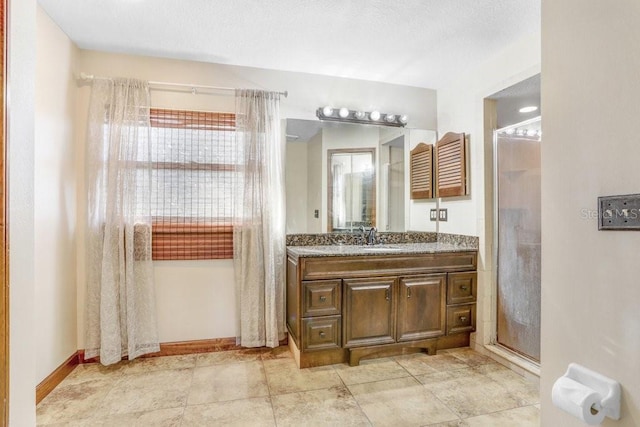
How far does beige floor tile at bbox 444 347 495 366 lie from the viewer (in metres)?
2.47

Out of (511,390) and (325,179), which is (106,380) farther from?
(511,390)

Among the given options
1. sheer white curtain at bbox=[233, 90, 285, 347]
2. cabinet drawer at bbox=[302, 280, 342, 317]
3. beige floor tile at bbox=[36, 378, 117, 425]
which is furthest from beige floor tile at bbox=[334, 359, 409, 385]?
beige floor tile at bbox=[36, 378, 117, 425]

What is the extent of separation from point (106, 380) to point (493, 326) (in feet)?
10.2

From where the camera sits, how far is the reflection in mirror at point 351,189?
297 cm

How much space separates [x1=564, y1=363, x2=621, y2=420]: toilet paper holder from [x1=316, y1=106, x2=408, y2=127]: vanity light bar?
2.56 metres

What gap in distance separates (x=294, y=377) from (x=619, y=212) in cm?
212

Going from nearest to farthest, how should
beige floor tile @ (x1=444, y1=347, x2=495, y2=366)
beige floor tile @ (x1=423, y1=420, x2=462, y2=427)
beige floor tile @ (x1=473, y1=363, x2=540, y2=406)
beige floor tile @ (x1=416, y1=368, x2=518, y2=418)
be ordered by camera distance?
beige floor tile @ (x1=423, y1=420, x2=462, y2=427) → beige floor tile @ (x1=416, y1=368, x2=518, y2=418) → beige floor tile @ (x1=473, y1=363, x2=540, y2=406) → beige floor tile @ (x1=444, y1=347, x2=495, y2=366)

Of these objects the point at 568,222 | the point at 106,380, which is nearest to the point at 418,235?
the point at 568,222

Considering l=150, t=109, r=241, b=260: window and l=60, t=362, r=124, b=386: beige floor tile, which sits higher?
l=150, t=109, r=241, b=260: window

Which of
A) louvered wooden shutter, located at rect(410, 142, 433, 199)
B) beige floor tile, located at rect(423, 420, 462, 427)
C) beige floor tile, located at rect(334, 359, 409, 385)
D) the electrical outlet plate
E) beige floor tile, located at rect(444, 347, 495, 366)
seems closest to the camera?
the electrical outlet plate

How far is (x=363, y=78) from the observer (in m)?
3.01

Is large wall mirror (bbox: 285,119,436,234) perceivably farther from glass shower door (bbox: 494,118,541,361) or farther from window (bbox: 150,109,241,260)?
glass shower door (bbox: 494,118,541,361)

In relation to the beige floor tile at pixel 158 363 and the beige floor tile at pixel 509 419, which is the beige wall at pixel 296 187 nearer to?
the beige floor tile at pixel 158 363

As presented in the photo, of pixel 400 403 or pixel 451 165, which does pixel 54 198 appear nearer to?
pixel 400 403
